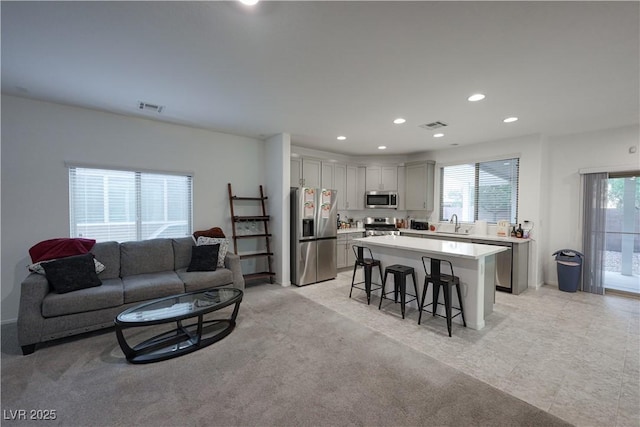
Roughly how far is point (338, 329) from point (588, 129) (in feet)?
17.3

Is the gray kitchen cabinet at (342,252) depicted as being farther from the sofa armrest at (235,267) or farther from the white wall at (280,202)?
the sofa armrest at (235,267)

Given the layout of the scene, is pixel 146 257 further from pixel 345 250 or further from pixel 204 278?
pixel 345 250

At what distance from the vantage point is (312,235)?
200 inches

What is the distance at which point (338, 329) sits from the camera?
3.19m

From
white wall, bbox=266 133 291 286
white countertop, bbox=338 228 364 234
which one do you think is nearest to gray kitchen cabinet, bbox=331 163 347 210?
white countertop, bbox=338 228 364 234

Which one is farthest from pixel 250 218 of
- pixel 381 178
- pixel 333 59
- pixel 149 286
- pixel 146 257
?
pixel 381 178

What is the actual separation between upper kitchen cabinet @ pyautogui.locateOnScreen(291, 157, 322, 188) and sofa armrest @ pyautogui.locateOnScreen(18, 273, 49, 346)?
3833 millimetres

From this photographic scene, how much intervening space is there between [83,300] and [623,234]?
761cm

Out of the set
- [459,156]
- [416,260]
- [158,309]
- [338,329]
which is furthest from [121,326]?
[459,156]

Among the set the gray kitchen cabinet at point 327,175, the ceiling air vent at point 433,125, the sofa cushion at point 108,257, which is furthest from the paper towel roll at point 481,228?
the sofa cushion at point 108,257

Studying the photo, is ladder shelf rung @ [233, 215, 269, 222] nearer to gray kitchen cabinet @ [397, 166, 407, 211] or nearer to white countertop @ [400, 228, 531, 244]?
white countertop @ [400, 228, 531, 244]

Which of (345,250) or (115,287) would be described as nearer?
(115,287)

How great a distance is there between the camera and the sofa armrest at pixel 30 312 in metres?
2.59

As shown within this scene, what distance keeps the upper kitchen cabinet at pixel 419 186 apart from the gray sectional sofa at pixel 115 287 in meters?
4.27
